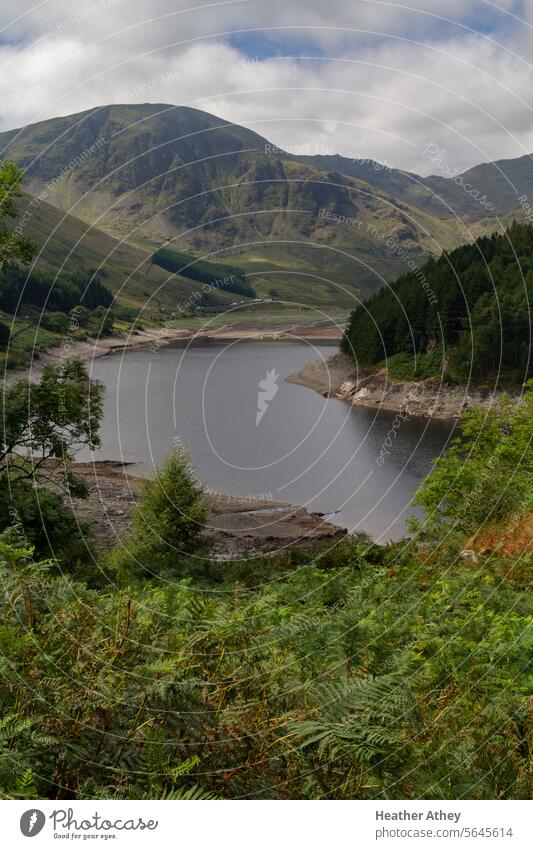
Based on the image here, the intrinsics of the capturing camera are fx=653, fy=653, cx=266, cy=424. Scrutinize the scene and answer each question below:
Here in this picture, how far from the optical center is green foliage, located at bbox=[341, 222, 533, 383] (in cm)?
6931

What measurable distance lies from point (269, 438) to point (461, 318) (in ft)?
86.4

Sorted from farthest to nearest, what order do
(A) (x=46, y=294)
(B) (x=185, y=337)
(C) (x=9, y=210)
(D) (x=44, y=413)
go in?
1. (B) (x=185, y=337)
2. (A) (x=46, y=294)
3. (D) (x=44, y=413)
4. (C) (x=9, y=210)

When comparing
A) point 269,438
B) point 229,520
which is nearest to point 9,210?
point 229,520

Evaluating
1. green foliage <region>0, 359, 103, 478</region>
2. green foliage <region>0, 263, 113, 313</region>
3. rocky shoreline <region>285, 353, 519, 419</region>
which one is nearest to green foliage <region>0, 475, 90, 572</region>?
green foliage <region>0, 359, 103, 478</region>

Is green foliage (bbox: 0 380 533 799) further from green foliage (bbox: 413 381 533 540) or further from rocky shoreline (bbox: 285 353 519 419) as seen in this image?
rocky shoreline (bbox: 285 353 519 419)

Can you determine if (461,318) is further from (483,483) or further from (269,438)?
(483,483)

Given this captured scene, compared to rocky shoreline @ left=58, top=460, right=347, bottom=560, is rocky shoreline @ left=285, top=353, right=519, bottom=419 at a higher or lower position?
higher

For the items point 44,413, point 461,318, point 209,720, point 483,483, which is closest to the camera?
point 209,720

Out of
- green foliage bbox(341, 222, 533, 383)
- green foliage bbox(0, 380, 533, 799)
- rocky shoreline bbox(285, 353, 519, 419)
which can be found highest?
green foliage bbox(341, 222, 533, 383)

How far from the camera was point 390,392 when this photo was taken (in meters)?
72.7

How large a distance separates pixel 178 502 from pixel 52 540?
13.5 feet

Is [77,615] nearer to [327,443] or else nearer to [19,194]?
[19,194]

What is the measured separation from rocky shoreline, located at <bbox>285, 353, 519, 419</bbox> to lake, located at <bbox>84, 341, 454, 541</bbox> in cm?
252

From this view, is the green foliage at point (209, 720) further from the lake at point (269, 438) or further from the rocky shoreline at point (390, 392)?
the rocky shoreline at point (390, 392)
